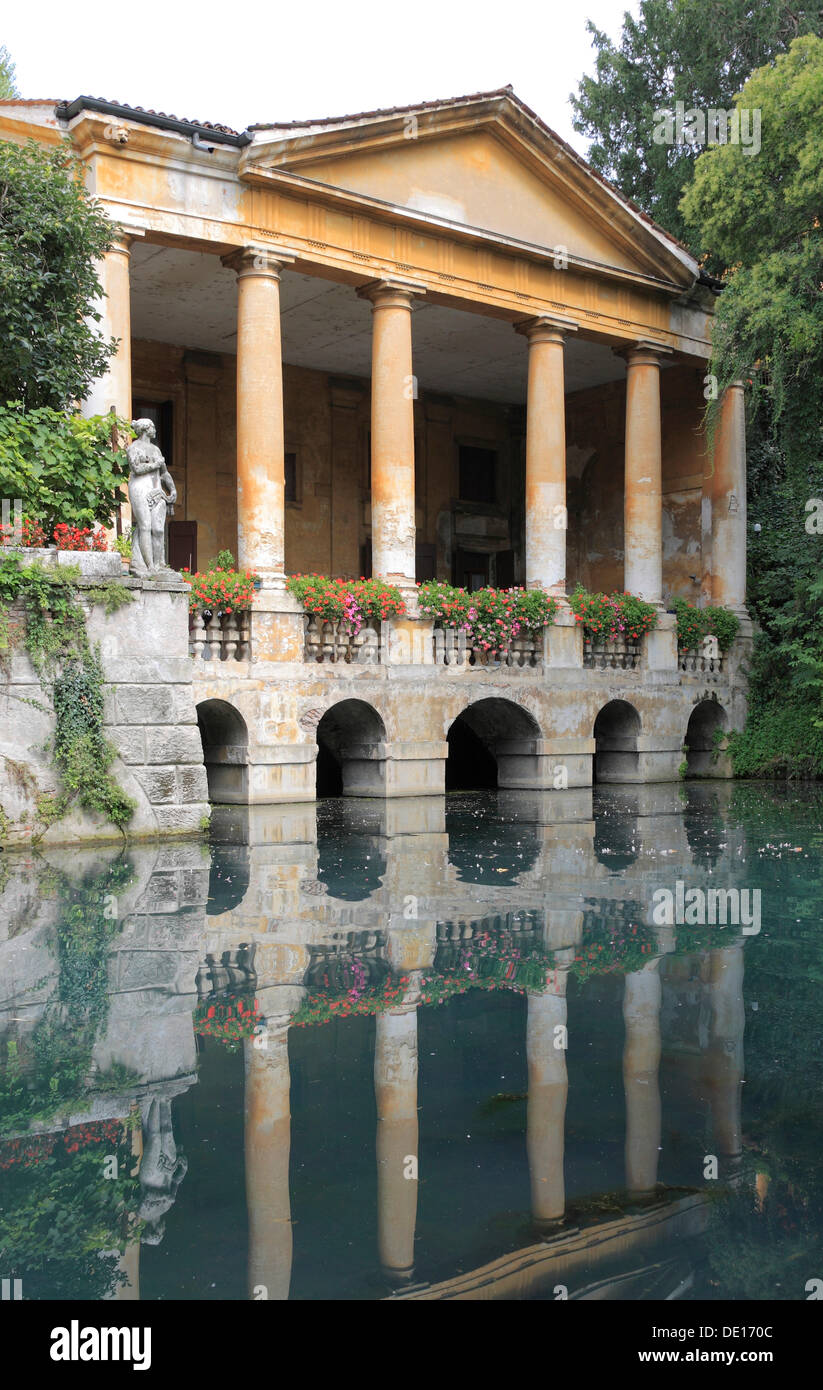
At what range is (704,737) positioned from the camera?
24.3 metres

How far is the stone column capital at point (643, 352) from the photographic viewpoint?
22953 millimetres

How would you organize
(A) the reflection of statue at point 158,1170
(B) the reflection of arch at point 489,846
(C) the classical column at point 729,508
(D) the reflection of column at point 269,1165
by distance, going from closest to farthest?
(D) the reflection of column at point 269,1165 → (A) the reflection of statue at point 158,1170 → (B) the reflection of arch at point 489,846 → (C) the classical column at point 729,508

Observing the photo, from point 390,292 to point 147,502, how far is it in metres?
8.43

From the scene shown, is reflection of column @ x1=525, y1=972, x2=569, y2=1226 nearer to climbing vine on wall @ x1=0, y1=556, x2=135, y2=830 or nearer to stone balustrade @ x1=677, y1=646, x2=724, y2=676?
climbing vine on wall @ x1=0, y1=556, x2=135, y2=830

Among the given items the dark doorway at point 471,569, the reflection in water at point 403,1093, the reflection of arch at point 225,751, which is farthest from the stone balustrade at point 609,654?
the reflection in water at point 403,1093

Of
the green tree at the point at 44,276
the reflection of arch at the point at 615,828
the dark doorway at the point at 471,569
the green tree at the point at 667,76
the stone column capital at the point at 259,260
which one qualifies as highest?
the green tree at the point at 667,76

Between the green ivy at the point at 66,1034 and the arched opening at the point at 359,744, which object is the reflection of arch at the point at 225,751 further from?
the green ivy at the point at 66,1034

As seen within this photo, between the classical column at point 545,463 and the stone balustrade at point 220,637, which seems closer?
the stone balustrade at point 220,637

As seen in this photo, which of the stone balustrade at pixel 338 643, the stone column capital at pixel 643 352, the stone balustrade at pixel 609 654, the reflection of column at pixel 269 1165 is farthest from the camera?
the stone column capital at pixel 643 352

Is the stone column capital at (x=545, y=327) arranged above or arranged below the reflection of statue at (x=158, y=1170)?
above

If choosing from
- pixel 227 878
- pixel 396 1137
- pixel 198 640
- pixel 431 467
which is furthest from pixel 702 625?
pixel 396 1137

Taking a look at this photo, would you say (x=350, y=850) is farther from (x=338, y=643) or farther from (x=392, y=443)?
(x=392, y=443)
